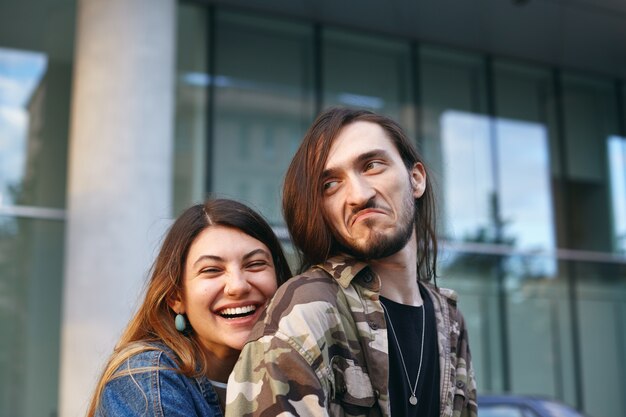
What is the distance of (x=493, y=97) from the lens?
1348 cm

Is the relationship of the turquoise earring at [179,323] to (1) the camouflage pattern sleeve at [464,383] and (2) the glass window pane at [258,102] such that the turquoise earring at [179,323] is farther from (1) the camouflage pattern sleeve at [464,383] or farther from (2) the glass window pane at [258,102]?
(2) the glass window pane at [258,102]

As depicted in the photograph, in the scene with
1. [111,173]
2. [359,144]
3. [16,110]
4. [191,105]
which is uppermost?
[191,105]

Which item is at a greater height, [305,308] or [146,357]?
[305,308]

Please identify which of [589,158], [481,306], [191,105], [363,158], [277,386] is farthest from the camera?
[589,158]

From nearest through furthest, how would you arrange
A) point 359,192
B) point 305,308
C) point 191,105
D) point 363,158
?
point 305,308 → point 359,192 → point 363,158 → point 191,105

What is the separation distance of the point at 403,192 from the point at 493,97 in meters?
11.5

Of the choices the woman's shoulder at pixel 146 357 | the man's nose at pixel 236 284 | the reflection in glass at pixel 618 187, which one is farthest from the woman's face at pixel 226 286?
the reflection in glass at pixel 618 187

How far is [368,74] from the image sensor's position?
12.6 m

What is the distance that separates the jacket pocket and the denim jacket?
51 cm

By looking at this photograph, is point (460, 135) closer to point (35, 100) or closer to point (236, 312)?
point (35, 100)

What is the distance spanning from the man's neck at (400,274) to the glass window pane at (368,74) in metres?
9.69

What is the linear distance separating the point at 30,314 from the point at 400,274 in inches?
337

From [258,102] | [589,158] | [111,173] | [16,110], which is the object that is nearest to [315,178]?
[111,173]

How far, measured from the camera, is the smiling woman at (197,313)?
2504 millimetres
